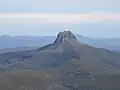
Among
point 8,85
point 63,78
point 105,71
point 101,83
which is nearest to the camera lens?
point 8,85

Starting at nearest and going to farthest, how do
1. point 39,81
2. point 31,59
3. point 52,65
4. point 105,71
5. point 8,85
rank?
point 8,85 < point 39,81 < point 105,71 < point 52,65 < point 31,59

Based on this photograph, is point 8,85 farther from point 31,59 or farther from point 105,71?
point 31,59

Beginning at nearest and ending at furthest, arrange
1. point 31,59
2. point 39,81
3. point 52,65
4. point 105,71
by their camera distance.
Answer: point 39,81 → point 105,71 → point 52,65 → point 31,59

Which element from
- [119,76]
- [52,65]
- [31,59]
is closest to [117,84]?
[119,76]

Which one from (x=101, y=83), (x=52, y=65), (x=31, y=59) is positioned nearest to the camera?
(x=101, y=83)

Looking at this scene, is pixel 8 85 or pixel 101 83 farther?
pixel 101 83

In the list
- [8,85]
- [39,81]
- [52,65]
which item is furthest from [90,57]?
[8,85]

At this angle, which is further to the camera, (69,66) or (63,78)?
(69,66)

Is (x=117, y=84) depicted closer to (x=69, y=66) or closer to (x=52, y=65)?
(x=69, y=66)
